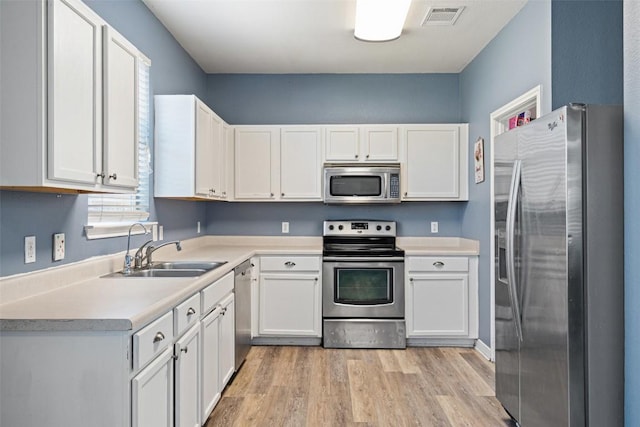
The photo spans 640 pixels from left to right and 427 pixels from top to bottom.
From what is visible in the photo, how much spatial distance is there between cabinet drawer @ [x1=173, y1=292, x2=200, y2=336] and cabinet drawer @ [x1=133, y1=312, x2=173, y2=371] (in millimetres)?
66

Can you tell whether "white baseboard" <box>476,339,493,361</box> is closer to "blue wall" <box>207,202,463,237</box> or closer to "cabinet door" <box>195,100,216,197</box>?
"blue wall" <box>207,202,463,237</box>

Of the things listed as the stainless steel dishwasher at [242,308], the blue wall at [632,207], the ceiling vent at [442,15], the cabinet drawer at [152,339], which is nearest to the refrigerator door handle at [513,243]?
the blue wall at [632,207]

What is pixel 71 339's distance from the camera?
1471 mm

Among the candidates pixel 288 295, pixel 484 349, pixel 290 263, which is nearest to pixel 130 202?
pixel 290 263

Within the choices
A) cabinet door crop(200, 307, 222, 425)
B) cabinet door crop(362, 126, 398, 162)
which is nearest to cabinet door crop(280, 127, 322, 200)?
cabinet door crop(362, 126, 398, 162)

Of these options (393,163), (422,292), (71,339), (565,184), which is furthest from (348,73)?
(71,339)

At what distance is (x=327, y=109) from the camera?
465 cm

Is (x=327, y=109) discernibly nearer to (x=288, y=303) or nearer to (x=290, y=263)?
(x=290, y=263)

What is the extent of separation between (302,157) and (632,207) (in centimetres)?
308

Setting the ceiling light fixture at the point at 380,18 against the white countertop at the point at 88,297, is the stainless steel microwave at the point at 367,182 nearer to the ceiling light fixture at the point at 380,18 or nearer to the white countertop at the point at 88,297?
the ceiling light fixture at the point at 380,18

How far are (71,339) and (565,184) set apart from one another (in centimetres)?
199

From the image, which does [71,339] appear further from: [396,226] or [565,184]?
[396,226]

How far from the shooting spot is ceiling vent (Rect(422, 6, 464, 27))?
10.3 ft

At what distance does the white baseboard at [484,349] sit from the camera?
3.71m
